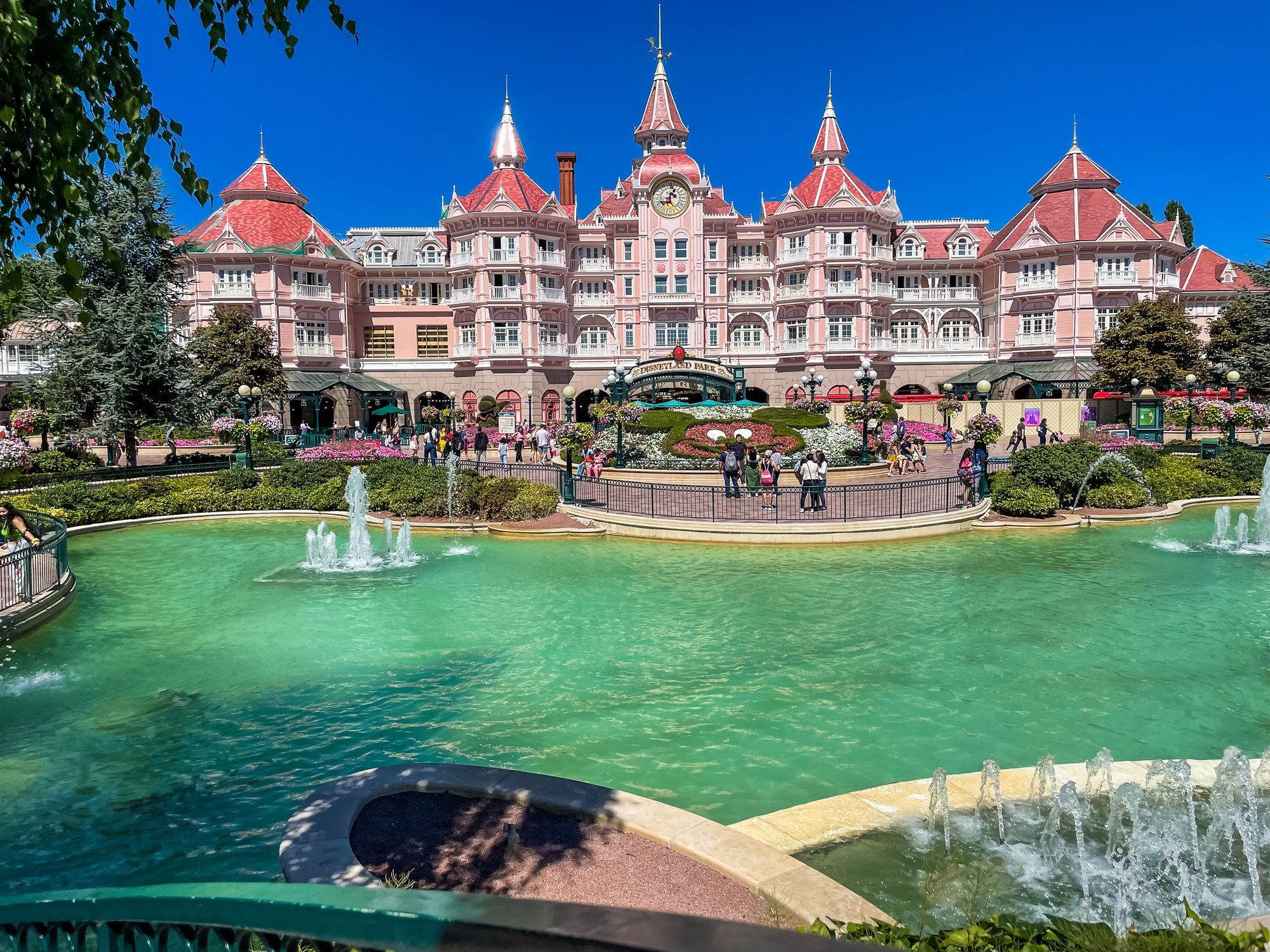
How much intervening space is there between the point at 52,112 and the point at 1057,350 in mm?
61446

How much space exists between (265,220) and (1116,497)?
53.5 metres

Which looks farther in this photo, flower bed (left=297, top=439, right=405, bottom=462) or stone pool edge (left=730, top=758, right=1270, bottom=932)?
flower bed (left=297, top=439, right=405, bottom=462)

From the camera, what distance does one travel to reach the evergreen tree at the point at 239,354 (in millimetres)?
44041

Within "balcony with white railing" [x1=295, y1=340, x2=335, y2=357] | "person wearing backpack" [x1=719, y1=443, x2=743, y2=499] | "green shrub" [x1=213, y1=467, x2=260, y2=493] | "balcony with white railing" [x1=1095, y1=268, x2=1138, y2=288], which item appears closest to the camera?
"person wearing backpack" [x1=719, y1=443, x2=743, y2=499]

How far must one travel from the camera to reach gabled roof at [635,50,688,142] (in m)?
62.2

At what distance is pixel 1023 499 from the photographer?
77.1ft

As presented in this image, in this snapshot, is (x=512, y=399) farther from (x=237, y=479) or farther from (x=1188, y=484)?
(x=1188, y=484)

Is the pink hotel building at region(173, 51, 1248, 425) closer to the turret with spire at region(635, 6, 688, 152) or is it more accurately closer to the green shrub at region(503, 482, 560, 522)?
the turret with spire at region(635, 6, 688, 152)

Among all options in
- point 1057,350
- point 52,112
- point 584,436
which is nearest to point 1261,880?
point 52,112

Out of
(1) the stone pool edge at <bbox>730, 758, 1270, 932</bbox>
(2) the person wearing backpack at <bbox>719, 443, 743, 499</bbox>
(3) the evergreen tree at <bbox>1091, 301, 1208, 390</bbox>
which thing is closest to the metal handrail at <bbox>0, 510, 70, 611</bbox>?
(1) the stone pool edge at <bbox>730, 758, 1270, 932</bbox>

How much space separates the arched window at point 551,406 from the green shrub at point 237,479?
98.6ft

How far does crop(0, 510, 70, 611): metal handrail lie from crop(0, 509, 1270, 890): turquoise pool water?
0.73 m

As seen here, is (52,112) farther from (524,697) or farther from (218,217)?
(218,217)

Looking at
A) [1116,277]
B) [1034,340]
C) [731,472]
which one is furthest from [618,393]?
[1116,277]
